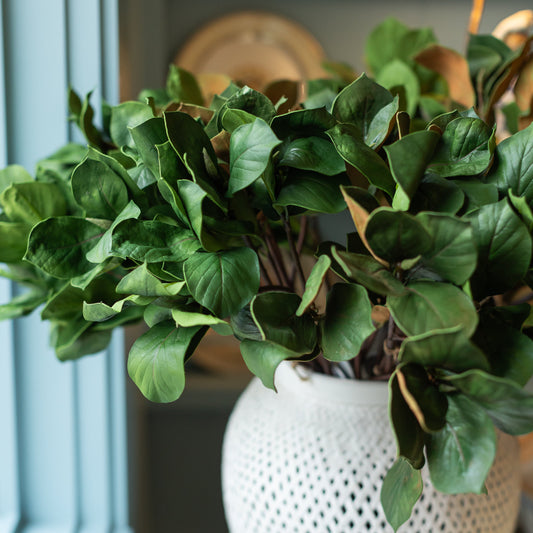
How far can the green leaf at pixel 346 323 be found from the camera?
22cm

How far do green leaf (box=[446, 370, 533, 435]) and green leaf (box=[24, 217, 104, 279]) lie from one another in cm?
19

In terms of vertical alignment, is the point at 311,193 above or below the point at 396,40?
below

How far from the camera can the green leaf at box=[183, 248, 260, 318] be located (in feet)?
0.74

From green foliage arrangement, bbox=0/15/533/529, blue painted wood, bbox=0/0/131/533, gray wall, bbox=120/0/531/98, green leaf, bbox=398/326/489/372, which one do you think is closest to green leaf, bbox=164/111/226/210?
green foliage arrangement, bbox=0/15/533/529

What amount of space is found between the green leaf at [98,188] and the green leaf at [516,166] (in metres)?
0.18

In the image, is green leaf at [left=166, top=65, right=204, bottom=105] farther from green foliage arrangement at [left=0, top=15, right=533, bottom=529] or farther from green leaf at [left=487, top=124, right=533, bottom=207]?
green leaf at [left=487, top=124, right=533, bottom=207]

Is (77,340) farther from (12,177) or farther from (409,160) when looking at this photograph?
(409,160)

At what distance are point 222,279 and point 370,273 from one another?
63 millimetres

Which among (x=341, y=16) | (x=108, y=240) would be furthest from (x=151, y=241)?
(x=341, y=16)

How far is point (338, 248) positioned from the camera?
25 cm

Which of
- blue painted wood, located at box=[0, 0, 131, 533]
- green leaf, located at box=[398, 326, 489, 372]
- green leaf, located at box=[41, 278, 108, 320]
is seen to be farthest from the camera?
blue painted wood, located at box=[0, 0, 131, 533]

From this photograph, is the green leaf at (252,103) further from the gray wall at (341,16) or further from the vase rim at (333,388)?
the gray wall at (341,16)

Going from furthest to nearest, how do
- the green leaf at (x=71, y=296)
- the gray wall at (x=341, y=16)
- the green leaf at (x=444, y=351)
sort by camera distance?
the gray wall at (x=341, y=16) < the green leaf at (x=71, y=296) < the green leaf at (x=444, y=351)

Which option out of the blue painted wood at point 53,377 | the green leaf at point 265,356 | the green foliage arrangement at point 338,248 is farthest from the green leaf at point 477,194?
the blue painted wood at point 53,377
